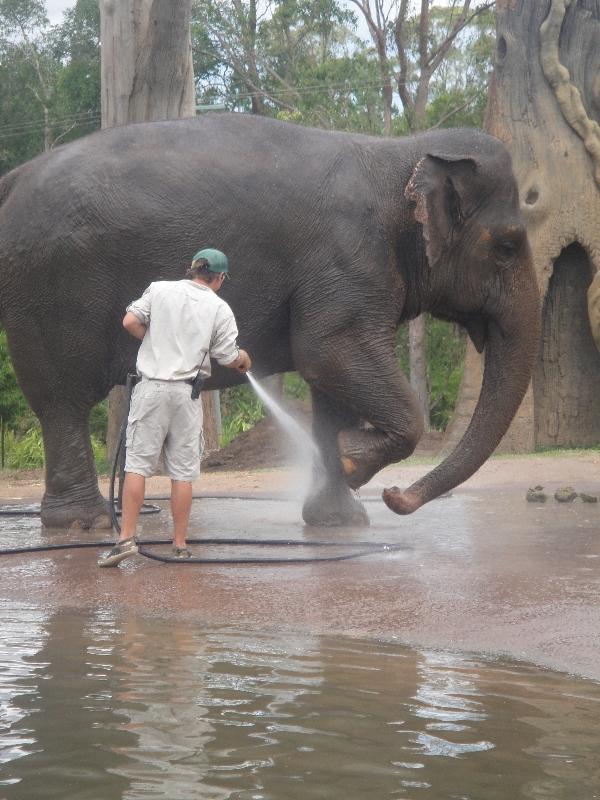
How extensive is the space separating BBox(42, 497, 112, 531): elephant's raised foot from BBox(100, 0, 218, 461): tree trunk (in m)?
3.98

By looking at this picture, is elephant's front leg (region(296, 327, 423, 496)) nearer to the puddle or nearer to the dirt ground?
the puddle

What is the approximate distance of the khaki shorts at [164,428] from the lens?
254 inches

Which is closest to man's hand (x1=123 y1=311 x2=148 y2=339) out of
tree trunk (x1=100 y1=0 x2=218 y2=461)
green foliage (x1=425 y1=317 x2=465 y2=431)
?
tree trunk (x1=100 y1=0 x2=218 y2=461)

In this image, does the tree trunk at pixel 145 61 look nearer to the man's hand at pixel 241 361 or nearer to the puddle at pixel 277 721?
the man's hand at pixel 241 361

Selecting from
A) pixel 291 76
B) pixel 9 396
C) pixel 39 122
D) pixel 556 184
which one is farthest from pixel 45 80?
pixel 556 184

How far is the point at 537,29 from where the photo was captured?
16203 millimetres

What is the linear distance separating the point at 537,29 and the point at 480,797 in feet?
47.2

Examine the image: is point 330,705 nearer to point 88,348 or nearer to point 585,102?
point 88,348

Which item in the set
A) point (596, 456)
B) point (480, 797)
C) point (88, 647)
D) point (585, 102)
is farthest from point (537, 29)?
point (480, 797)

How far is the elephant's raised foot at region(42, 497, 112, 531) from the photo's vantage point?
7945 mm

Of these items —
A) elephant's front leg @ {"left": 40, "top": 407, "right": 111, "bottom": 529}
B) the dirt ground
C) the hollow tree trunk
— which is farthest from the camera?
the hollow tree trunk

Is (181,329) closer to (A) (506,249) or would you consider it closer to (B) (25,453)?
(A) (506,249)

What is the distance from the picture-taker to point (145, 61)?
1188 cm

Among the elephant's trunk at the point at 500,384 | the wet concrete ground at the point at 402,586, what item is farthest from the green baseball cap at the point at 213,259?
the elephant's trunk at the point at 500,384
